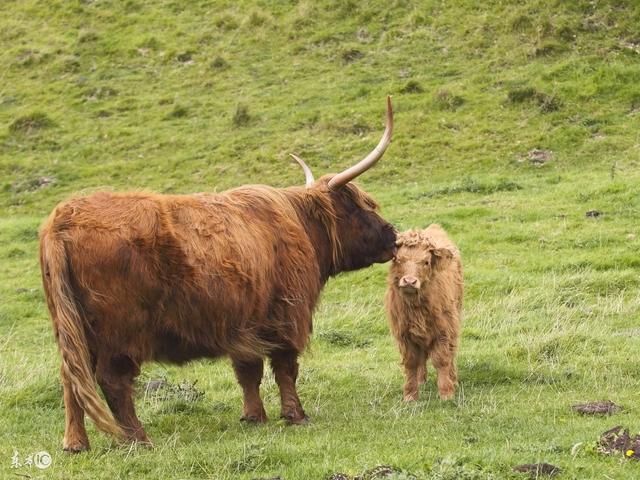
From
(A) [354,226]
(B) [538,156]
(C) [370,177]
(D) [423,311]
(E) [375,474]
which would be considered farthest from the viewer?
(C) [370,177]

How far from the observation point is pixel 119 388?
618 cm

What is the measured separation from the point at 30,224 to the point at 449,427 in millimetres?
12623

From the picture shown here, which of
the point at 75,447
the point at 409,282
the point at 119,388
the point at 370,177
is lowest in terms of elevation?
the point at 370,177

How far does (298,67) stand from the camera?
22.9 metres

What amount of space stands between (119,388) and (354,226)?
8.80 feet

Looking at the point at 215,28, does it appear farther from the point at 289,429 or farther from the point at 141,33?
the point at 289,429

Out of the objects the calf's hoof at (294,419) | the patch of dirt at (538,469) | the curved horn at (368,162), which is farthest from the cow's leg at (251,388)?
the patch of dirt at (538,469)

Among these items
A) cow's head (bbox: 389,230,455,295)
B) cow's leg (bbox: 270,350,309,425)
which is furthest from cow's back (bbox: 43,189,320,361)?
cow's head (bbox: 389,230,455,295)

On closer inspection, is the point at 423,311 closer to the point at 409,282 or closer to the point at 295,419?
the point at 409,282

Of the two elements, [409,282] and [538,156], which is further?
[538,156]

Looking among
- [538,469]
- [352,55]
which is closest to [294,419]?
[538,469]

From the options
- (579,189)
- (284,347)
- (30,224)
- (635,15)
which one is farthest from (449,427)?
(635,15)

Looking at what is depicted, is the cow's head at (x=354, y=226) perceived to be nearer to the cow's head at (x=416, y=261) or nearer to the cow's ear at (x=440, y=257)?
the cow's head at (x=416, y=261)

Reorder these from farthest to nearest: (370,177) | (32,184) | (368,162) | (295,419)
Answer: (32,184), (370,177), (368,162), (295,419)
